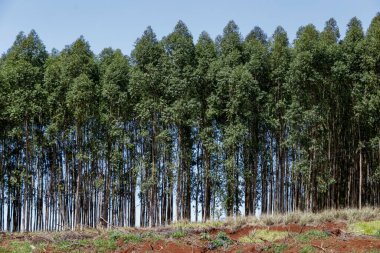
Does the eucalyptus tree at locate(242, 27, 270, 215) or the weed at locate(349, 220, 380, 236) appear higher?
Answer: the eucalyptus tree at locate(242, 27, 270, 215)

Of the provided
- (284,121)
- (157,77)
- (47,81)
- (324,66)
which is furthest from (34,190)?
(324,66)

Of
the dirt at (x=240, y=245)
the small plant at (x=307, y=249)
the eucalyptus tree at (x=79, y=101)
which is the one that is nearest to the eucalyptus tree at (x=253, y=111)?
the eucalyptus tree at (x=79, y=101)

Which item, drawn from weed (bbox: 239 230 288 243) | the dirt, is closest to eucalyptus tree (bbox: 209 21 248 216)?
weed (bbox: 239 230 288 243)

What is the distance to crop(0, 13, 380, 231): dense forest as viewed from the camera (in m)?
32.6

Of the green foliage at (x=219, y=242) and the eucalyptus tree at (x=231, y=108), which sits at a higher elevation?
the eucalyptus tree at (x=231, y=108)

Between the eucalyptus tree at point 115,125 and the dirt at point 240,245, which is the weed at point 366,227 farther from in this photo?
the eucalyptus tree at point 115,125

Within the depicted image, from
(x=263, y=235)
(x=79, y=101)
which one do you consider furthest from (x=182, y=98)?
(x=263, y=235)

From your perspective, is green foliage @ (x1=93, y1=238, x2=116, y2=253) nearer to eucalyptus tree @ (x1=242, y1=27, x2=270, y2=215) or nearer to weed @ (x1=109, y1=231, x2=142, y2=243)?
weed @ (x1=109, y1=231, x2=142, y2=243)

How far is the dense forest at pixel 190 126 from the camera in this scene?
32625 millimetres

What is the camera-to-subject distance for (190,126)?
34375 millimetres

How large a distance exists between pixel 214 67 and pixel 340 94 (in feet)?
25.1

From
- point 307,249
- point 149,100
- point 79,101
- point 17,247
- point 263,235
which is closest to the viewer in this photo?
point 307,249

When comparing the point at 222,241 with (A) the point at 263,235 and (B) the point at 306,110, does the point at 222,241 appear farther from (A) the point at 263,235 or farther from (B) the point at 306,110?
(B) the point at 306,110

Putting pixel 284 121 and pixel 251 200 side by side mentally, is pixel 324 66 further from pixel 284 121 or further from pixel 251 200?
pixel 251 200
